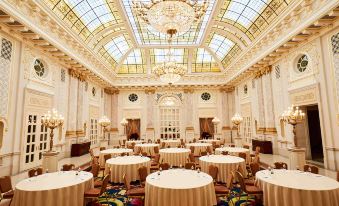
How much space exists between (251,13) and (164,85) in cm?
968

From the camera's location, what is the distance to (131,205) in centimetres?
512

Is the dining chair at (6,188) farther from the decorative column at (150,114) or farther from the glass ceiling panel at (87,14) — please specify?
the decorative column at (150,114)

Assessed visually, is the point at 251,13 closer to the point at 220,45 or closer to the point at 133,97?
the point at 220,45

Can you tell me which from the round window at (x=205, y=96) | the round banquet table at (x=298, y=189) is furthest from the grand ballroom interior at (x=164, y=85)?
the round window at (x=205, y=96)

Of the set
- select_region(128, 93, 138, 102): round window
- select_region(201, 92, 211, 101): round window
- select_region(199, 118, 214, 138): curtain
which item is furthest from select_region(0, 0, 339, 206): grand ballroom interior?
select_region(201, 92, 211, 101): round window

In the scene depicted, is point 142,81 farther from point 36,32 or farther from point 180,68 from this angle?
point 36,32

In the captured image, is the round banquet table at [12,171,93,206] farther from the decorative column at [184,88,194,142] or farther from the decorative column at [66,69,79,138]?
the decorative column at [184,88,194,142]

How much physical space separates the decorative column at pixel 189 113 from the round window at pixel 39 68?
1229 centimetres

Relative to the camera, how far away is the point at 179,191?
12.6ft

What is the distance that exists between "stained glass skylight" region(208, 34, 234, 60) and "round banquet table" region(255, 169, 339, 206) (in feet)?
42.3

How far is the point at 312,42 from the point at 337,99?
8.95ft

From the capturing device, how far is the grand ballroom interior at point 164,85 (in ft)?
15.1

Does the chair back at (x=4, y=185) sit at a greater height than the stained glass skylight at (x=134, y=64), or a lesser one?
lesser

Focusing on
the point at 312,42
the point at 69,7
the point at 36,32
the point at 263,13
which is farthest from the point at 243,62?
the point at 36,32
